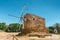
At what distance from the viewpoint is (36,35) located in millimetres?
28516

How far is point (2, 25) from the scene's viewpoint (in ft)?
229

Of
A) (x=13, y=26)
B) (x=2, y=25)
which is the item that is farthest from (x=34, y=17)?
(x=2, y=25)

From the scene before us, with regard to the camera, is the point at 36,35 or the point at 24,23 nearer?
the point at 36,35

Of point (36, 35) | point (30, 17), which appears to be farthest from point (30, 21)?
point (36, 35)

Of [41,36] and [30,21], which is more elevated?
[30,21]

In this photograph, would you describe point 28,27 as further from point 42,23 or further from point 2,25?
point 2,25

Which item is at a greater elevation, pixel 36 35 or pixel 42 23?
pixel 42 23

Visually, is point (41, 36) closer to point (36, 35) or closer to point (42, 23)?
point (36, 35)

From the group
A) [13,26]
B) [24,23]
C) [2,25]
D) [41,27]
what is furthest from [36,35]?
[2,25]

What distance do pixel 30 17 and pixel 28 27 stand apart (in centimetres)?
220

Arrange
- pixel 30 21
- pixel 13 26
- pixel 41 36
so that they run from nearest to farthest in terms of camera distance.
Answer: pixel 41 36
pixel 30 21
pixel 13 26

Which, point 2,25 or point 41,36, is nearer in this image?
point 41,36

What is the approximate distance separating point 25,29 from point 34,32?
2857 millimetres

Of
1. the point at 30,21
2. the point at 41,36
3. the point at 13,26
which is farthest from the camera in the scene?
the point at 13,26
